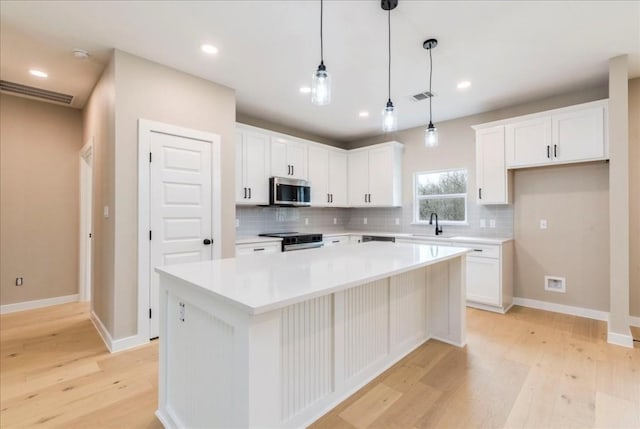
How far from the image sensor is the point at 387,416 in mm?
1815

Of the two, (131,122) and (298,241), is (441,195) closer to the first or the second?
(298,241)

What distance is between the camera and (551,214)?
3.80 m

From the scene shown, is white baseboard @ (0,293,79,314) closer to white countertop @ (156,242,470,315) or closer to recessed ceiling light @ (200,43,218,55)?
white countertop @ (156,242,470,315)

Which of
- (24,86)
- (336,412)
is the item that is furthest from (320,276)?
(24,86)

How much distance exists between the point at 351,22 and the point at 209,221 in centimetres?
234

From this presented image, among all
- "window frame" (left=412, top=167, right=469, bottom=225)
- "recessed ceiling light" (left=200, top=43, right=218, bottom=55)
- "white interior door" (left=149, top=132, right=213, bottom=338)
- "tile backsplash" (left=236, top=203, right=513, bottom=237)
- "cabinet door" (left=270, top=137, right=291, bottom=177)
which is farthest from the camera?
"window frame" (left=412, top=167, right=469, bottom=225)

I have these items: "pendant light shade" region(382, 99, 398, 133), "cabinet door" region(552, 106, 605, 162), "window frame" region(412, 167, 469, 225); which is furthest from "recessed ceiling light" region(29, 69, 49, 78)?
"cabinet door" region(552, 106, 605, 162)

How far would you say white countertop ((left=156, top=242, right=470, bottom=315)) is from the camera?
3.99 feet

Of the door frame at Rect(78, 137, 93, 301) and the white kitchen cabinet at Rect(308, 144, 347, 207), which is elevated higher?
the white kitchen cabinet at Rect(308, 144, 347, 207)

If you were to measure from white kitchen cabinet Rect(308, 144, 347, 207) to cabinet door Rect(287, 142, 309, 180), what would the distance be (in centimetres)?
12

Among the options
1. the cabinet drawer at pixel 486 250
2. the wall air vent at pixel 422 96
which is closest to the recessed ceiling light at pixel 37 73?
the wall air vent at pixel 422 96

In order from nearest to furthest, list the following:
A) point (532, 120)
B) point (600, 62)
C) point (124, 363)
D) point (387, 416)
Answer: point (387, 416) → point (124, 363) → point (600, 62) → point (532, 120)

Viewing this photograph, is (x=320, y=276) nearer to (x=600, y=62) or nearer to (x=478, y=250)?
(x=478, y=250)

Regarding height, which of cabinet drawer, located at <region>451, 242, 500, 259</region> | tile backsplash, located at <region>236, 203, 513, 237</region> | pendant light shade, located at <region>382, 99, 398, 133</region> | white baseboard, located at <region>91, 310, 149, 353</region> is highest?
pendant light shade, located at <region>382, 99, 398, 133</region>
